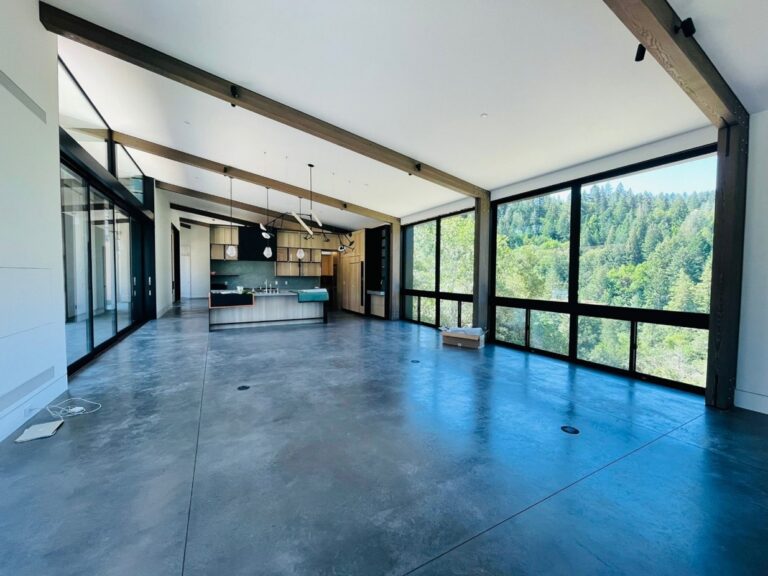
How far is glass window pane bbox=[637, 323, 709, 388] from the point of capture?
3942mm

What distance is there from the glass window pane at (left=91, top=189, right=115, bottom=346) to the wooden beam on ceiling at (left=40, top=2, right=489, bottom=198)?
2527 mm

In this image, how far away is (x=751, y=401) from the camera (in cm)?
342

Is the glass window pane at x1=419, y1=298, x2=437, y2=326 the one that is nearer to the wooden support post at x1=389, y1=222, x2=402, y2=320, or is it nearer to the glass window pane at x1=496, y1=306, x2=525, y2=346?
the wooden support post at x1=389, y1=222, x2=402, y2=320

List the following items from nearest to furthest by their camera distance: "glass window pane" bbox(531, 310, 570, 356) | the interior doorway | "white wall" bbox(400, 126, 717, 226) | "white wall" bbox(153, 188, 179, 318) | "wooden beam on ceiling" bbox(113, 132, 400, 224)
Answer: "white wall" bbox(400, 126, 717, 226)
"glass window pane" bbox(531, 310, 570, 356)
"wooden beam on ceiling" bbox(113, 132, 400, 224)
"white wall" bbox(153, 188, 179, 318)
the interior doorway

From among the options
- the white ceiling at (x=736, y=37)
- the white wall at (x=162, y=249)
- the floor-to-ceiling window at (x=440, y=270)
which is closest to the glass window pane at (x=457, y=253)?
the floor-to-ceiling window at (x=440, y=270)

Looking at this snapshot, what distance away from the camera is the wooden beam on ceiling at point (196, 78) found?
11.0 ft

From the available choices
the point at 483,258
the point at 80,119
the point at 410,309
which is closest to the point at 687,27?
the point at 483,258

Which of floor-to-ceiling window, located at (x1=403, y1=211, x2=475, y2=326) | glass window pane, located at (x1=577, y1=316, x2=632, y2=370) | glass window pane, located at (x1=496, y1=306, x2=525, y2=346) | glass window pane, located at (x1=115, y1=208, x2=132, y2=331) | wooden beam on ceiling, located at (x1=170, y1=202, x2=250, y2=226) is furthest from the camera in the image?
wooden beam on ceiling, located at (x1=170, y1=202, x2=250, y2=226)

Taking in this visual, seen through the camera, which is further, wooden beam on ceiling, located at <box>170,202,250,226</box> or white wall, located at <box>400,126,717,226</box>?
wooden beam on ceiling, located at <box>170,202,250,226</box>

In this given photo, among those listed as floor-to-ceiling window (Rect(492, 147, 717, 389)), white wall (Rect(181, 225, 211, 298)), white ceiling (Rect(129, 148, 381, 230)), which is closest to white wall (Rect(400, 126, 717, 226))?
floor-to-ceiling window (Rect(492, 147, 717, 389))

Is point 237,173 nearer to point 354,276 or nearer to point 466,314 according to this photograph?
point 354,276

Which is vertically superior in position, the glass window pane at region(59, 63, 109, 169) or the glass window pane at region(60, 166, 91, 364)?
the glass window pane at region(59, 63, 109, 169)

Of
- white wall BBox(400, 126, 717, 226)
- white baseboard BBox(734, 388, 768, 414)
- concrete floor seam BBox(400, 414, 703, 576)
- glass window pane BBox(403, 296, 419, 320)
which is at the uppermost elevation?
white wall BBox(400, 126, 717, 226)

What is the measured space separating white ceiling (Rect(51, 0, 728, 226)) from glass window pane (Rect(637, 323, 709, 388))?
251 centimetres
